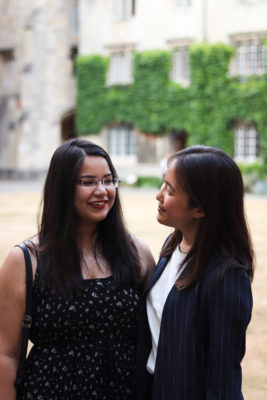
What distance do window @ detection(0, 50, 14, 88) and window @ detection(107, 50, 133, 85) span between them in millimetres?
9037

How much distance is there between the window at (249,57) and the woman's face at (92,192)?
24.0m

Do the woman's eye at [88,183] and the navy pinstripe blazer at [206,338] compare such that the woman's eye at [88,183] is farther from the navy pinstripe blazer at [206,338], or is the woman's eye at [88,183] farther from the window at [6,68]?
the window at [6,68]

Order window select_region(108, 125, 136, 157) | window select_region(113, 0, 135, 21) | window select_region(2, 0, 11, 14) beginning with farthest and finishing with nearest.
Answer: window select_region(2, 0, 11, 14)
window select_region(108, 125, 136, 157)
window select_region(113, 0, 135, 21)

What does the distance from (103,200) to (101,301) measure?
0.43 m

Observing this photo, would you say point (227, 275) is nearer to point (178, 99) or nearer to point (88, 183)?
point (88, 183)

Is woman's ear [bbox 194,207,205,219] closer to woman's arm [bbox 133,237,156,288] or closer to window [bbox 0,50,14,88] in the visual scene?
woman's arm [bbox 133,237,156,288]

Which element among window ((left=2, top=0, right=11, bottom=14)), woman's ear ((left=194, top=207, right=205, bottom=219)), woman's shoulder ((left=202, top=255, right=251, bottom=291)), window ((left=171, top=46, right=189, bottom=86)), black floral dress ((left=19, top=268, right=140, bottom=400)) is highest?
window ((left=2, top=0, right=11, bottom=14))

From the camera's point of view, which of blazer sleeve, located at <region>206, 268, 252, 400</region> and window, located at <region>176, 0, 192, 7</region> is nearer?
blazer sleeve, located at <region>206, 268, 252, 400</region>

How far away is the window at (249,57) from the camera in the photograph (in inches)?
999

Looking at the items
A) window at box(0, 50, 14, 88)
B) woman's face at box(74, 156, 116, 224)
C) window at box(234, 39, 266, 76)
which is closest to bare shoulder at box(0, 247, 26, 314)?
woman's face at box(74, 156, 116, 224)

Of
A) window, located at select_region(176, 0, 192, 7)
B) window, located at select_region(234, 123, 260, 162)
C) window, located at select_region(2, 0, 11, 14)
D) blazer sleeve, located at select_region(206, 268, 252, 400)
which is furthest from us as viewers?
→ window, located at select_region(2, 0, 11, 14)

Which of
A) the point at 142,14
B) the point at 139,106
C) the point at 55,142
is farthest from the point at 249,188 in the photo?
the point at 55,142

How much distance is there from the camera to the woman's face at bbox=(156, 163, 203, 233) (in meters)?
2.12

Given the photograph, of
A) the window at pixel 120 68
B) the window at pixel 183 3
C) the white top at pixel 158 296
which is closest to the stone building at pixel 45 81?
the window at pixel 120 68
